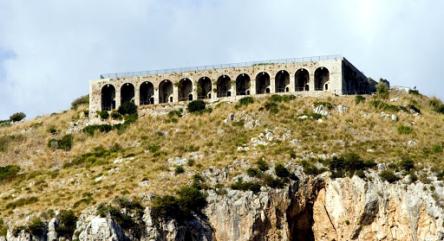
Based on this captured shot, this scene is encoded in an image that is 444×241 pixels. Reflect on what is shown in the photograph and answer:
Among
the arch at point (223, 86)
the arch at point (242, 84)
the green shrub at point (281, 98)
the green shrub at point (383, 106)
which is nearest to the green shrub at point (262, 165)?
the green shrub at point (281, 98)

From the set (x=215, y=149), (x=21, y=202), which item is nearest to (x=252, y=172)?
(x=215, y=149)

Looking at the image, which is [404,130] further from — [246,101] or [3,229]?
[3,229]

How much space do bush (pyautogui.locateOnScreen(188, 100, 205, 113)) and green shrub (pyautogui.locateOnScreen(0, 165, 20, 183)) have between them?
76.2ft

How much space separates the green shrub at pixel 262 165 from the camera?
95.3 m

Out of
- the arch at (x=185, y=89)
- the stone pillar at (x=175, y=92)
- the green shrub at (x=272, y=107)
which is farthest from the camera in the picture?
the arch at (x=185, y=89)

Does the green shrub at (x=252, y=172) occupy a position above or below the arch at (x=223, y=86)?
below

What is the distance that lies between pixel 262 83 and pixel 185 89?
11021 mm

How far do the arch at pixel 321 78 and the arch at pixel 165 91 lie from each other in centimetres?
2044

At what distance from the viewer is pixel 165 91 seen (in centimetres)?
12838

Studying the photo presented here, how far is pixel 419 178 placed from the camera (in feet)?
303

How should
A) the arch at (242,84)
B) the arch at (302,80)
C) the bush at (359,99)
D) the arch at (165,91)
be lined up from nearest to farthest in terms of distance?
the bush at (359,99)
the arch at (302,80)
the arch at (242,84)
the arch at (165,91)

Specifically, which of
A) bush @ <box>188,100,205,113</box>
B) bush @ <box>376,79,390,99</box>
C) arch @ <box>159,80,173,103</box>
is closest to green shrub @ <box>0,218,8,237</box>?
bush @ <box>188,100,205,113</box>

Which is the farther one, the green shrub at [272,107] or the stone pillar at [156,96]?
the stone pillar at [156,96]

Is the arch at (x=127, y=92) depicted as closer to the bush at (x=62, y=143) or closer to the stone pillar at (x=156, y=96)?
the stone pillar at (x=156, y=96)
